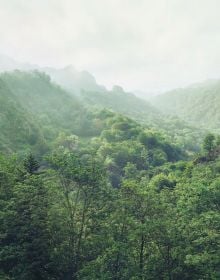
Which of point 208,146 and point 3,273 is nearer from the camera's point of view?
point 3,273

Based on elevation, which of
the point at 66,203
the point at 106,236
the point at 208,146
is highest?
the point at 208,146

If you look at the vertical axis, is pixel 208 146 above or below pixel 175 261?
above

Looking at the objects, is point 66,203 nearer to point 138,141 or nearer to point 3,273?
point 3,273

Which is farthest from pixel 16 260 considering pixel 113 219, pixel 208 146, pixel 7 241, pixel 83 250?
pixel 208 146

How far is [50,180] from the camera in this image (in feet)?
143

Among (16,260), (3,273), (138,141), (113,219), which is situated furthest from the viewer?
(138,141)

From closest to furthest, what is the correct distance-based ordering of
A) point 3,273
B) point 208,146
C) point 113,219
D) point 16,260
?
point 3,273 < point 16,260 < point 113,219 < point 208,146

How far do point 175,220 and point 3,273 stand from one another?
1856cm

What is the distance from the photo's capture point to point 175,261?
39.5 meters

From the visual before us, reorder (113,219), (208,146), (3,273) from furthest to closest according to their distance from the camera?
(208,146)
(113,219)
(3,273)

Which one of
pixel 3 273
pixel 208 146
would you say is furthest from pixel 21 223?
pixel 208 146

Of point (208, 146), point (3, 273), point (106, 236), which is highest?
point (208, 146)

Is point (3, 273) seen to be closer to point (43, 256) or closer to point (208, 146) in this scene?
point (43, 256)

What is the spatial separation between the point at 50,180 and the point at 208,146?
6997 cm
